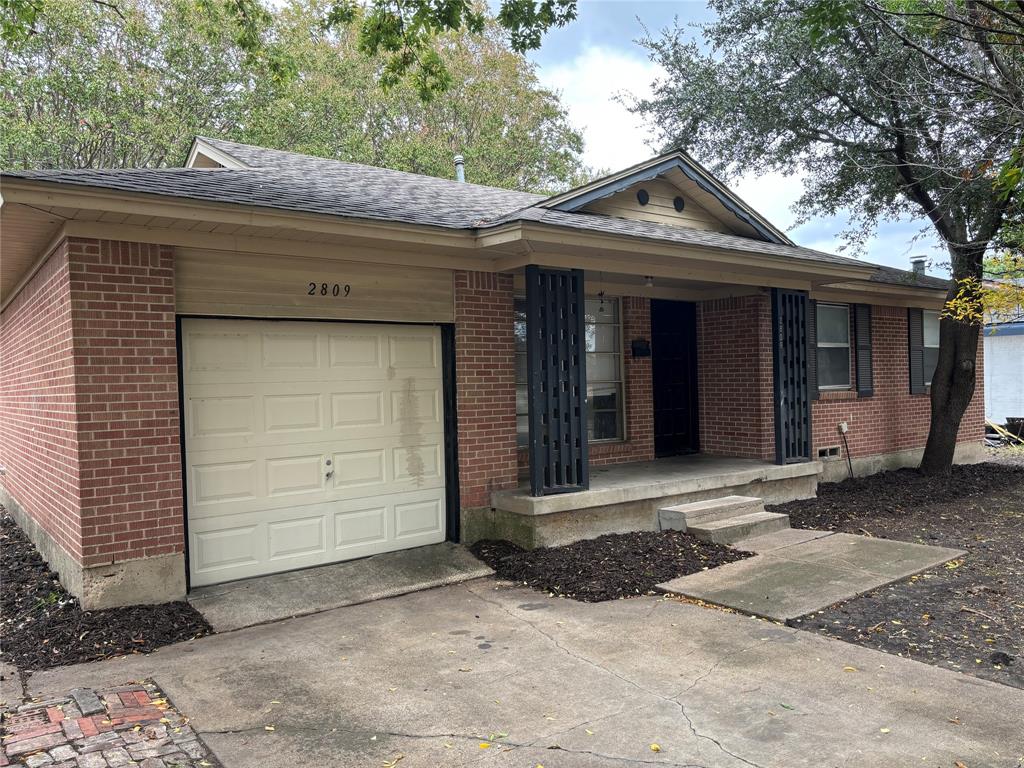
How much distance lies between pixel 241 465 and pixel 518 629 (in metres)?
2.70

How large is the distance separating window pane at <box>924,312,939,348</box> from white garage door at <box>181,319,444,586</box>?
33.4 feet

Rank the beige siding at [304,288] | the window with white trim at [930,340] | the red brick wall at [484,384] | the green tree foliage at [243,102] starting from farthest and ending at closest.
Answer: the green tree foliage at [243,102] → the window with white trim at [930,340] → the red brick wall at [484,384] → the beige siding at [304,288]

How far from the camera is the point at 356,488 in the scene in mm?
6844

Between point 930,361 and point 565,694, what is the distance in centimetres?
1203

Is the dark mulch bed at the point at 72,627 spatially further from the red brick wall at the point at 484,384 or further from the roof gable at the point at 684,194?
the roof gable at the point at 684,194

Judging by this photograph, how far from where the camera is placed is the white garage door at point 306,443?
6066mm

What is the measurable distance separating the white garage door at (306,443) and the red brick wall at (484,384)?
265 mm

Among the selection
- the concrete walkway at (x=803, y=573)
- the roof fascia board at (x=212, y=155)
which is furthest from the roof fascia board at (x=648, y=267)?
the roof fascia board at (x=212, y=155)

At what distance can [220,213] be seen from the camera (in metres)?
5.54

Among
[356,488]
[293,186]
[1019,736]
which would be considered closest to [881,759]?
[1019,736]

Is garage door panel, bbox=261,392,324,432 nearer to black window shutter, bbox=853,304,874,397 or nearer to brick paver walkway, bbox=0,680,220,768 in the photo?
brick paver walkway, bbox=0,680,220,768

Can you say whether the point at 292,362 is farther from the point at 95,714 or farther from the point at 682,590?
the point at 682,590

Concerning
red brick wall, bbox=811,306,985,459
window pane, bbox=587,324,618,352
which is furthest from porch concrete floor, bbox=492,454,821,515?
red brick wall, bbox=811,306,985,459

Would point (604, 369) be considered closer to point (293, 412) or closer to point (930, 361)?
point (293, 412)
